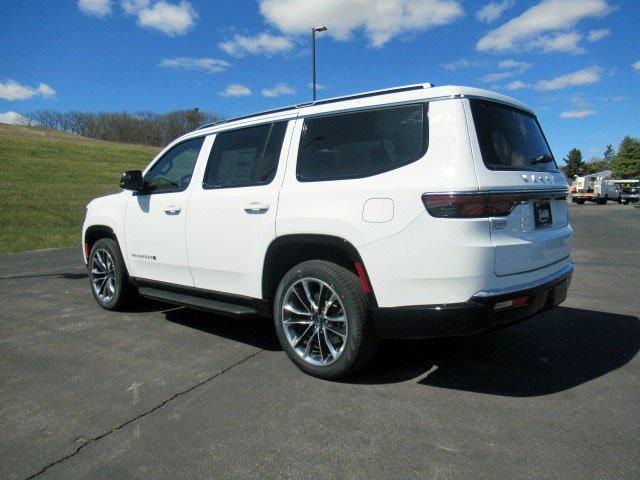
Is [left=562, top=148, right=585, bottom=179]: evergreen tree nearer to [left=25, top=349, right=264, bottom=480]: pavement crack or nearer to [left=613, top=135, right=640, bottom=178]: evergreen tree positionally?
[left=613, top=135, right=640, bottom=178]: evergreen tree

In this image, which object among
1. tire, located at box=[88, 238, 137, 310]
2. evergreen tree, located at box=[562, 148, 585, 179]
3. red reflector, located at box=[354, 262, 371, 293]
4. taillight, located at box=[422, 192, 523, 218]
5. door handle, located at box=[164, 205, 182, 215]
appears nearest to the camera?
taillight, located at box=[422, 192, 523, 218]

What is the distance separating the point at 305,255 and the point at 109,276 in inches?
116

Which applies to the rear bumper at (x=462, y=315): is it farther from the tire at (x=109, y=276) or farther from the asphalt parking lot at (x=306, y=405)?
the tire at (x=109, y=276)

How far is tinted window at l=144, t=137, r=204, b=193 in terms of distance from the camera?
14.8ft

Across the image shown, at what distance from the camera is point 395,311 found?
3020 millimetres

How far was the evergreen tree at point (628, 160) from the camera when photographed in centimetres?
8331

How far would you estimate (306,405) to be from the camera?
10.0 ft

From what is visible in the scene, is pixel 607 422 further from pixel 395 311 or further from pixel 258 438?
pixel 258 438

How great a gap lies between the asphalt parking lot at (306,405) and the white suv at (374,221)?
45cm

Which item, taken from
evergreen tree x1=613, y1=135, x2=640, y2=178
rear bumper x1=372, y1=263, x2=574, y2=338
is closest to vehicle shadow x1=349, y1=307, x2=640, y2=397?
rear bumper x1=372, y1=263, x2=574, y2=338

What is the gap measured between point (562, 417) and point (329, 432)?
4.44ft

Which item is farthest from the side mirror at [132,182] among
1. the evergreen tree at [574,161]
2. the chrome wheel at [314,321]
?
the evergreen tree at [574,161]

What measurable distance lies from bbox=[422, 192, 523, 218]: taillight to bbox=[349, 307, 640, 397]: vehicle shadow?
1.22m

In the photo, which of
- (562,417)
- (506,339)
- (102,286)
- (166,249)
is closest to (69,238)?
(102,286)
